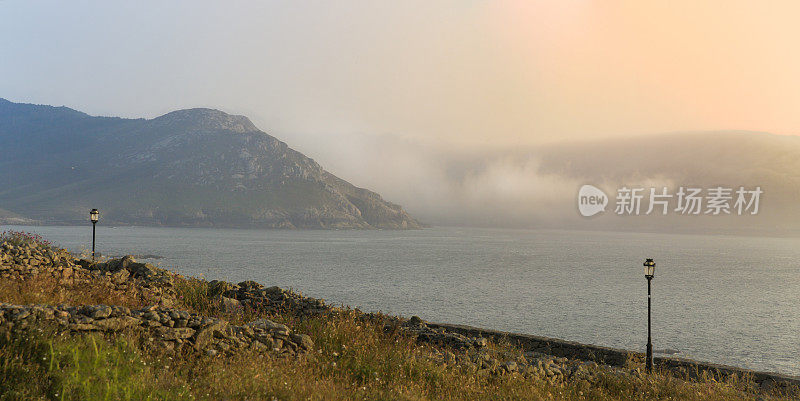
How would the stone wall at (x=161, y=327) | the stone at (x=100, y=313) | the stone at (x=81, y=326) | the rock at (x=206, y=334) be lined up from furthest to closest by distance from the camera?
the rock at (x=206, y=334) → the stone at (x=100, y=313) → the stone at (x=81, y=326) → the stone wall at (x=161, y=327)

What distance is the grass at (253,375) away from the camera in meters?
6.36

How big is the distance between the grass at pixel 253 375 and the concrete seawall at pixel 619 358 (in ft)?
23.4

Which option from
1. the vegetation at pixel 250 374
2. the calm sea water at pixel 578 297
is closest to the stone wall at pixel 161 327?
the vegetation at pixel 250 374

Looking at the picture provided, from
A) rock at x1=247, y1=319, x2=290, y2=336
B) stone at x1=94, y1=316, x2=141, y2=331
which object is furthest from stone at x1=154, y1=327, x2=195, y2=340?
rock at x1=247, y1=319, x2=290, y2=336

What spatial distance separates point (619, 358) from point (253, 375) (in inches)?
795

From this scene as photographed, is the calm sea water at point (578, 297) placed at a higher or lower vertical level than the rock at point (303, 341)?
lower

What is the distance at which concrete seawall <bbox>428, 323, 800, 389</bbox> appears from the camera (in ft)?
63.6

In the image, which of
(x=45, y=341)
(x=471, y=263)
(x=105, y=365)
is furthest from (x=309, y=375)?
(x=471, y=263)

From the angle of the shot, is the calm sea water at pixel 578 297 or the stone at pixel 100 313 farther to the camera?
the calm sea water at pixel 578 297

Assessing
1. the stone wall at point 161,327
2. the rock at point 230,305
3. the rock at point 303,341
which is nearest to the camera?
the stone wall at point 161,327

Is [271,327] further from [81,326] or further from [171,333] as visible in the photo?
[81,326]

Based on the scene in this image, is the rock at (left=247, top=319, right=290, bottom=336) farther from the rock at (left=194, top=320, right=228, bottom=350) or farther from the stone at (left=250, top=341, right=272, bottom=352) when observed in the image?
the rock at (left=194, top=320, right=228, bottom=350)

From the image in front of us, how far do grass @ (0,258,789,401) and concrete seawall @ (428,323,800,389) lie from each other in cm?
713

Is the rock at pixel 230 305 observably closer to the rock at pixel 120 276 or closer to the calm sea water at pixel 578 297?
the rock at pixel 120 276
